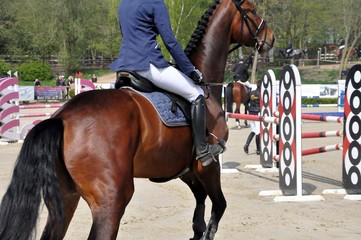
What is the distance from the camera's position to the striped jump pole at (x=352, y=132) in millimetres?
8460

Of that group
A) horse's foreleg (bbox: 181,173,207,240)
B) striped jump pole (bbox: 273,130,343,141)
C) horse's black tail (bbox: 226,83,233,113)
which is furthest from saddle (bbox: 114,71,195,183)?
horse's black tail (bbox: 226,83,233,113)

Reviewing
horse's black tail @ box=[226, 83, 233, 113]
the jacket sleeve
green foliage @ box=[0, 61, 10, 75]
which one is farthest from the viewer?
green foliage @ box=[0, 61, 10, 75]

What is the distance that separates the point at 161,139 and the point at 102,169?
72 centimetres

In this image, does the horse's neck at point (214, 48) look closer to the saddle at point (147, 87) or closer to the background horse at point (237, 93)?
the saddle at point (147, 87)

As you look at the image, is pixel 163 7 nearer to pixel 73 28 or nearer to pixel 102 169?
pixel 102 169

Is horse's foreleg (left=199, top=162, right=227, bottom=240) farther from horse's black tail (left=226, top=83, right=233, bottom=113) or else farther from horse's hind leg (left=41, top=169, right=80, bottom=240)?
horse's black tail (left=226, top=83, right=233, bottom=113)

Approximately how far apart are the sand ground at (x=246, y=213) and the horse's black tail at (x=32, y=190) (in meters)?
2.54

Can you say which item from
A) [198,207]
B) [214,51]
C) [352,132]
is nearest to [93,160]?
[198,207]

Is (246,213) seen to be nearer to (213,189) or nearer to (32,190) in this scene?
(213,189)

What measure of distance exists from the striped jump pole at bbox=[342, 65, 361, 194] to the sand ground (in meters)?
0.33

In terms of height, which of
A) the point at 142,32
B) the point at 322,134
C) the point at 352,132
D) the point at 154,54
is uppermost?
the point at 142,32

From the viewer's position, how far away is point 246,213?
25.2 feet

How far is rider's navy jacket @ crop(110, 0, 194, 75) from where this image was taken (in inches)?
188

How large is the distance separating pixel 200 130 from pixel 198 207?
122 centimetres
